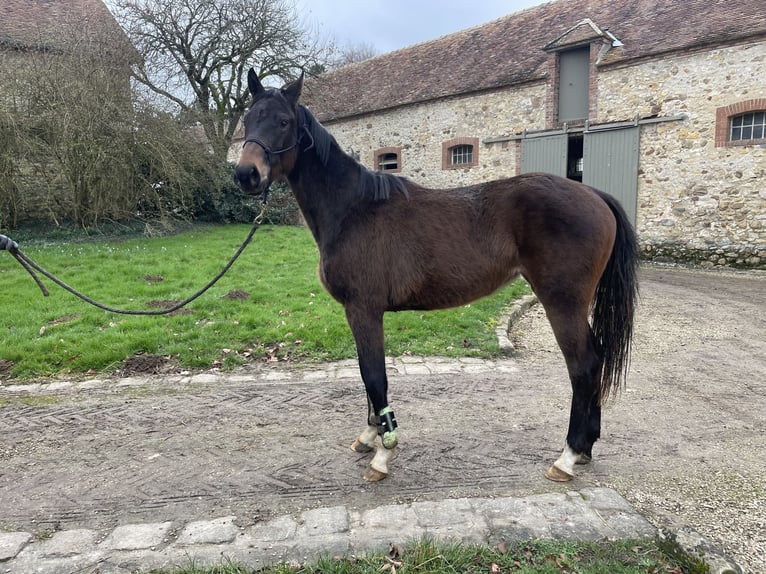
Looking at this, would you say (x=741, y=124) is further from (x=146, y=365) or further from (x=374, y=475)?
(x=146, y=365)

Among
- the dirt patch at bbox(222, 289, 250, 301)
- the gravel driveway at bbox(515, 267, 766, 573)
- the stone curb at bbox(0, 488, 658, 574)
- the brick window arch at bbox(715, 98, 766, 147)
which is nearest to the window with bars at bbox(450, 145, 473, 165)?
the brick window arch at bbox(715, 98, 766, 147)

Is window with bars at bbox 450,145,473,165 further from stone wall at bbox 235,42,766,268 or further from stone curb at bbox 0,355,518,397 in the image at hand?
stone curb at bbox 0,355,518,397

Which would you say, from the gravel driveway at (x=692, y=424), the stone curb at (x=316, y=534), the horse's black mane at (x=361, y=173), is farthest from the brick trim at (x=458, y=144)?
the stone curb at (x=316, y=534)

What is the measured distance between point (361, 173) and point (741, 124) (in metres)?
13.3

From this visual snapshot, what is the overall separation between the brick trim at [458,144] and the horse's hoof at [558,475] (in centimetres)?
1517

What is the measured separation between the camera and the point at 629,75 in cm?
1338

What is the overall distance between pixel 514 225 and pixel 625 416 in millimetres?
2102

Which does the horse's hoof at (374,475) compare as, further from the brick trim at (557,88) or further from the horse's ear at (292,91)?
the brick trim at (557,88)

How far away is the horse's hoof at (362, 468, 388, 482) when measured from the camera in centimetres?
295

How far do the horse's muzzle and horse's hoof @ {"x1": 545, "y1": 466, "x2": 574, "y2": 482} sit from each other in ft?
8.37

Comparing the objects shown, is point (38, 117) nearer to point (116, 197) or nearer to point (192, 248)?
point (116, 197)

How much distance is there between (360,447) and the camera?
337 centimetres

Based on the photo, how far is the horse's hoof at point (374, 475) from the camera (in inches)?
116

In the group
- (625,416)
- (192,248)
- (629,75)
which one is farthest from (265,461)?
(629,75)
